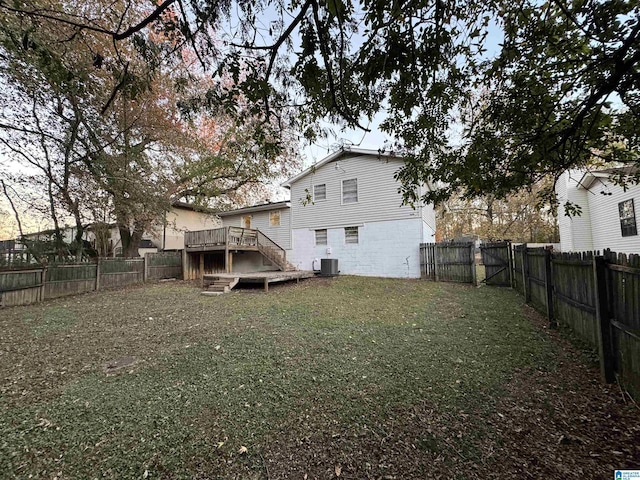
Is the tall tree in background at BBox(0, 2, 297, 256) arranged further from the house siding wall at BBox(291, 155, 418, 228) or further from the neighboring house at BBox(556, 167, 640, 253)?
the neighboring house at BBox(556, 167, 640, 253)

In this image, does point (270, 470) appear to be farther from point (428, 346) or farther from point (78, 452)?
point (428, 346)

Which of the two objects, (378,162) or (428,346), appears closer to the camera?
(428,346)

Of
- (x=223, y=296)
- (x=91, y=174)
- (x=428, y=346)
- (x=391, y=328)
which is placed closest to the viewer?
(x=428, y=346)

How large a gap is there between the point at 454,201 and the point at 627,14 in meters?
23.3

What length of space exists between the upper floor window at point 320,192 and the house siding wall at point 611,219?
405 inches

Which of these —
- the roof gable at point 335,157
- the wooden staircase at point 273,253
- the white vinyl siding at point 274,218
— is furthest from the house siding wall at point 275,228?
the roof gable at point 335,157

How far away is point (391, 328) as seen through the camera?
512 centimetres

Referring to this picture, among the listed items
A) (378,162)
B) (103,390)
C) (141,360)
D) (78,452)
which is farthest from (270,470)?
(378,162)

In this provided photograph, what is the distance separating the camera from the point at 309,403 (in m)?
2.73

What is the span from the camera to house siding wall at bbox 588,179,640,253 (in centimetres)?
817

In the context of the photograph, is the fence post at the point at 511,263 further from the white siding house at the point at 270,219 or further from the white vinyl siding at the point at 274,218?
the white vinyl siding at the point at 274,218

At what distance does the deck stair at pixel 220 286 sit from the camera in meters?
9.41

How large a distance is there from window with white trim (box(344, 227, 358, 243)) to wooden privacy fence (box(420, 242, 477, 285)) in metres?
3.11

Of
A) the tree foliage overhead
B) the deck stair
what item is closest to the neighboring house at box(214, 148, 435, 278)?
the deck stair
